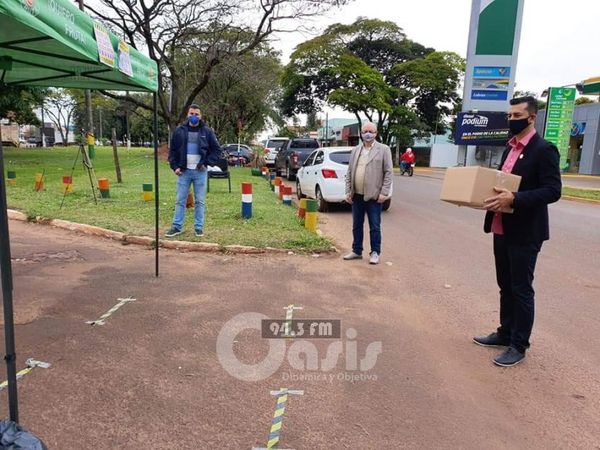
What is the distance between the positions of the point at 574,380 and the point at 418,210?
8843 mm

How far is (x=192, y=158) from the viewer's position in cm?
700

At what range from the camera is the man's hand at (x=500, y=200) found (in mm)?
3176

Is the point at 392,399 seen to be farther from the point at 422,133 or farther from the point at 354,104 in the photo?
the point at 422,133

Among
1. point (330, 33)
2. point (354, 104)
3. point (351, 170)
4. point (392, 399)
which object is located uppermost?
point (330, 33)

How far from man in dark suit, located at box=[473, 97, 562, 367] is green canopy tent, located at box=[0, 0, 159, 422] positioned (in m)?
3.07

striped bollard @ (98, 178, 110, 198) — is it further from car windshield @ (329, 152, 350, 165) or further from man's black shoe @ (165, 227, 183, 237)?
car windshield @ (329, 152, 350, 165)

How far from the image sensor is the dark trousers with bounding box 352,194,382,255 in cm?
622

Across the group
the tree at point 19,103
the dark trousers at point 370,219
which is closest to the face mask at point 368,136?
the dark trousers at point 370,219

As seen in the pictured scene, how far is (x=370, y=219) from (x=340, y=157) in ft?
15.5

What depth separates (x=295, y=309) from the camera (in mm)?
4445

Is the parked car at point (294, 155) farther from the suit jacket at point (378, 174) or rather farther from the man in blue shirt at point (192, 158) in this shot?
the suit jacket at point (378, 174)

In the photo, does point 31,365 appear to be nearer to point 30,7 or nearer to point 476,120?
point 30,7

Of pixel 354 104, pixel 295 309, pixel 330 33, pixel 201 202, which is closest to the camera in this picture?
pixel 295 309

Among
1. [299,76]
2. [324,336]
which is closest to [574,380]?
[324,336]
